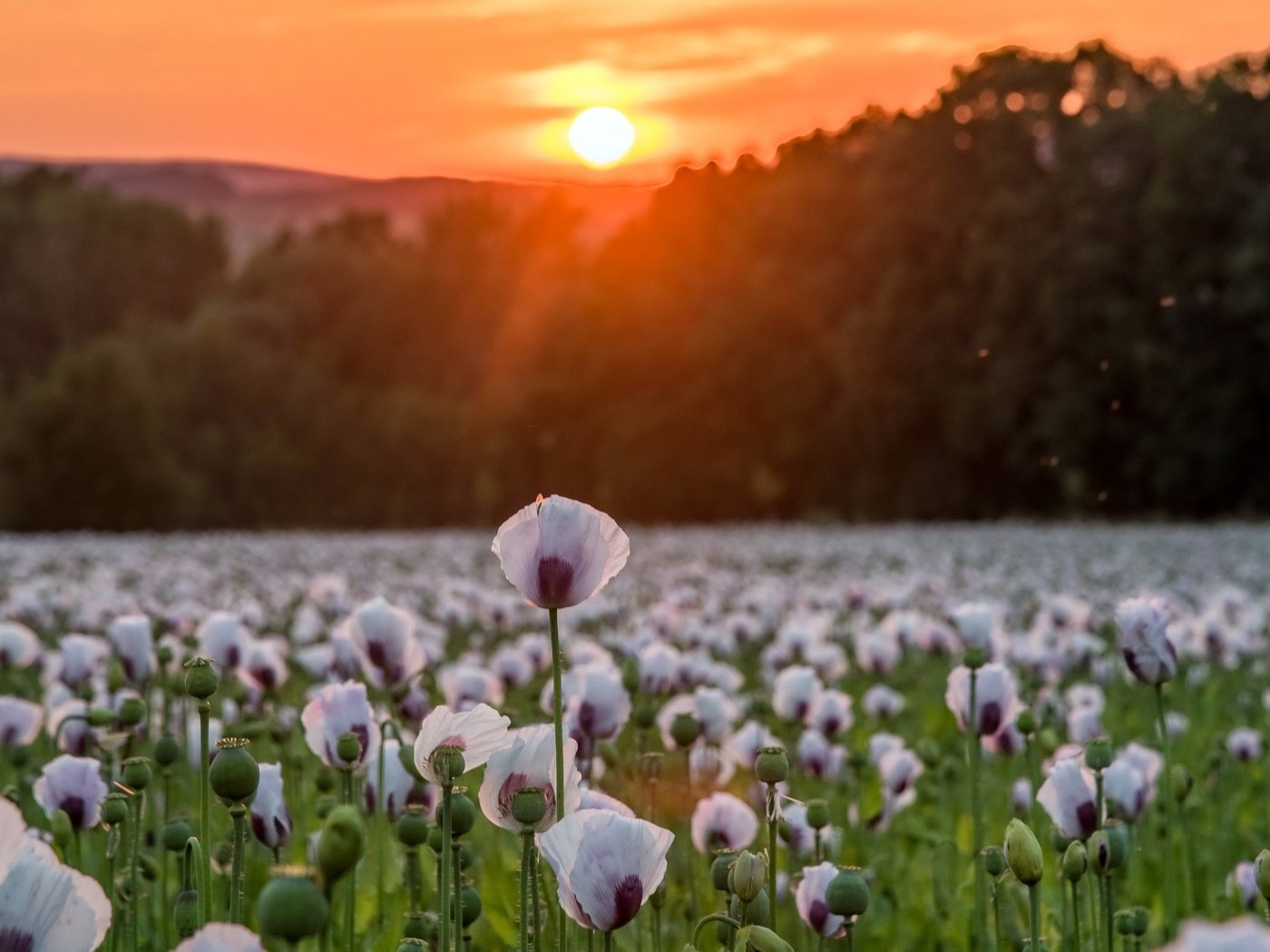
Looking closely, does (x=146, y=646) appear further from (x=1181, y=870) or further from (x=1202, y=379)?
(x=1202, y=379)

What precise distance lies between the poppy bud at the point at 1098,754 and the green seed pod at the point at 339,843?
5.54 ft

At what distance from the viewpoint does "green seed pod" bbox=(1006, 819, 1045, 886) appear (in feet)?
6.56

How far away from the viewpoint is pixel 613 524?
203cm

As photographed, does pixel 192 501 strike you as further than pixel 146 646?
Yes

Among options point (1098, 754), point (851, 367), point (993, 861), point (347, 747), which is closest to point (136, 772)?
point (347, 747)

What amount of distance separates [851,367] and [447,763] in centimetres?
4030

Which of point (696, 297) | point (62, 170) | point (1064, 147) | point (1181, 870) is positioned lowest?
point (1181, 870)

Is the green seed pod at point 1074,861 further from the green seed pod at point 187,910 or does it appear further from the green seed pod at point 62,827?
the green seed pod at point 62,827

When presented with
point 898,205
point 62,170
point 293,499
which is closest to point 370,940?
point 898,205

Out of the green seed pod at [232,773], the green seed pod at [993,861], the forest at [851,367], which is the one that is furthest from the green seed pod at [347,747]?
the forest at [851,367]

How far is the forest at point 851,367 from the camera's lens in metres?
38.3

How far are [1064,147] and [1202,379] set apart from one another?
6.69 meters

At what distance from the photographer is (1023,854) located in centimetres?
200

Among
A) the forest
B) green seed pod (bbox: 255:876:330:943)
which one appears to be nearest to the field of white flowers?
green seed pod (bbox: 255:876:330:943)
